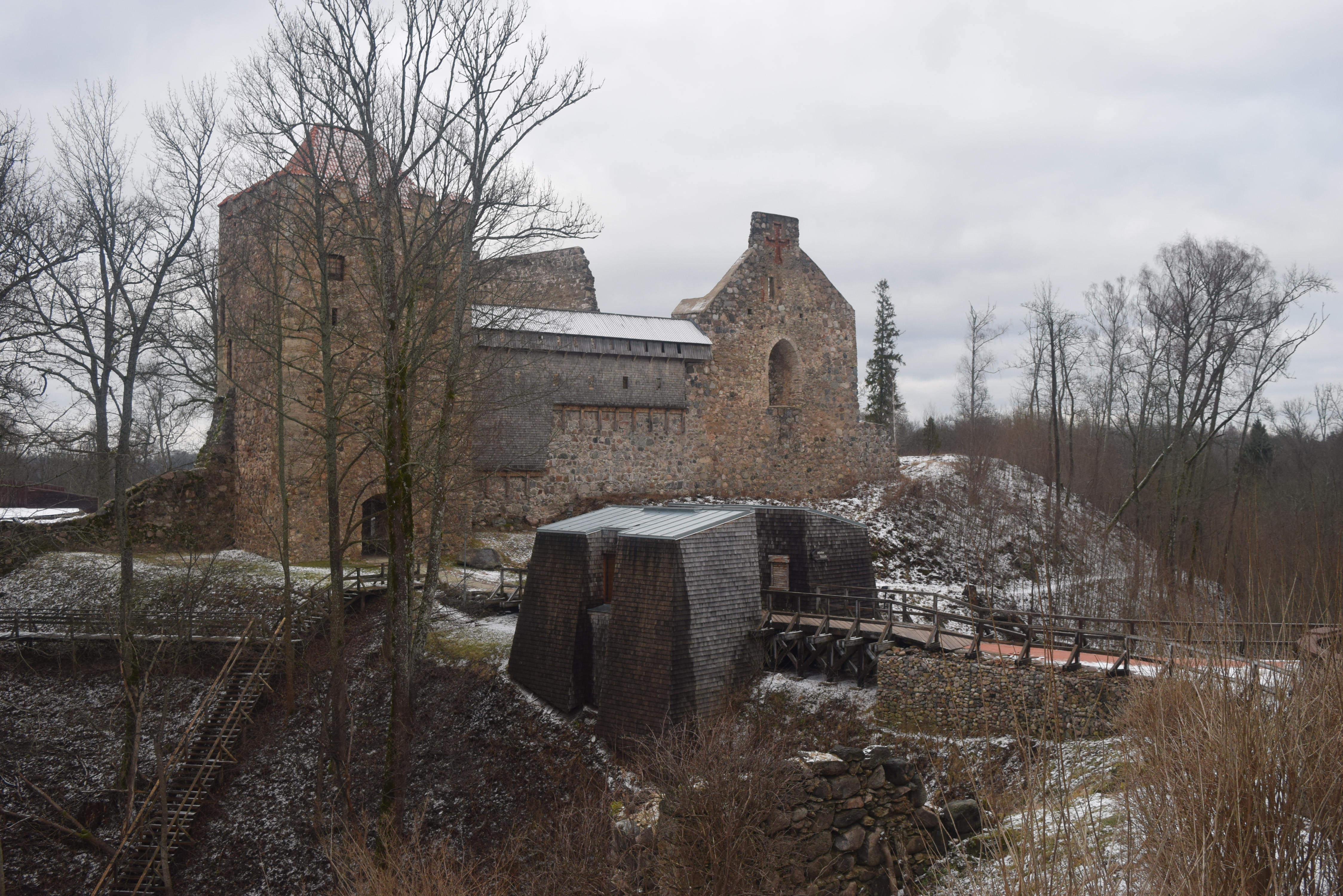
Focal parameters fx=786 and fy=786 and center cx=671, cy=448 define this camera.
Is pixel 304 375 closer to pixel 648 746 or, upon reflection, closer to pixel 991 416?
pixel 648 746

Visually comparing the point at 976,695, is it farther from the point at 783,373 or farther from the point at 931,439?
the point at 931,439

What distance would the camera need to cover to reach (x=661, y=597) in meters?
14.3

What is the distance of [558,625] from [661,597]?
109 inches

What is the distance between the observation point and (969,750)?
1088 cm

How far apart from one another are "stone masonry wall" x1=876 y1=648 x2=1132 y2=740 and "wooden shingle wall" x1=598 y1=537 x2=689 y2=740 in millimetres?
3581

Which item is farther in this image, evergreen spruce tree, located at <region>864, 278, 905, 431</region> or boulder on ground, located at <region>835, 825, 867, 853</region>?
evergreen spruce tree, located at <region>864, 278, 905, 431</region>

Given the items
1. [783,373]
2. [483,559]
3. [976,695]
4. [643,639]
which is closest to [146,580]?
[483,559]

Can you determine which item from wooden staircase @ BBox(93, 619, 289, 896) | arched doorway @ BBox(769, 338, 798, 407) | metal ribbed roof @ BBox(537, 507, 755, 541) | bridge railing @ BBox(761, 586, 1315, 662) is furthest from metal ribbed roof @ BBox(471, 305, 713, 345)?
wooden staircase @ BBox(93, 619, 289, 896)

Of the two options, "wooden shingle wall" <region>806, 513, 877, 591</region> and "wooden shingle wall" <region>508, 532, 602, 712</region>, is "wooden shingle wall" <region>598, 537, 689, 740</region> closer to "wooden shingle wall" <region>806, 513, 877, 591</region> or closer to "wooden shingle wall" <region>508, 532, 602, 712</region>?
"wooden shingle wall" <region>508, 532, 602, 712</region>

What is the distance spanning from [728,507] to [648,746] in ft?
19.7

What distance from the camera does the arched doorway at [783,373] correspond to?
A: 94.6ft

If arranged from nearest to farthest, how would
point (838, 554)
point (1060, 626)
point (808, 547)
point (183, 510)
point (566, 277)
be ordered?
point (1060, 626)
point (808, 547)
point (838, 554)
point (183, 510)
point (566, 277)

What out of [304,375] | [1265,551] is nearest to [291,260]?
[304,375]

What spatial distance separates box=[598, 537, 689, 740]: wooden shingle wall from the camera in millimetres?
13758
